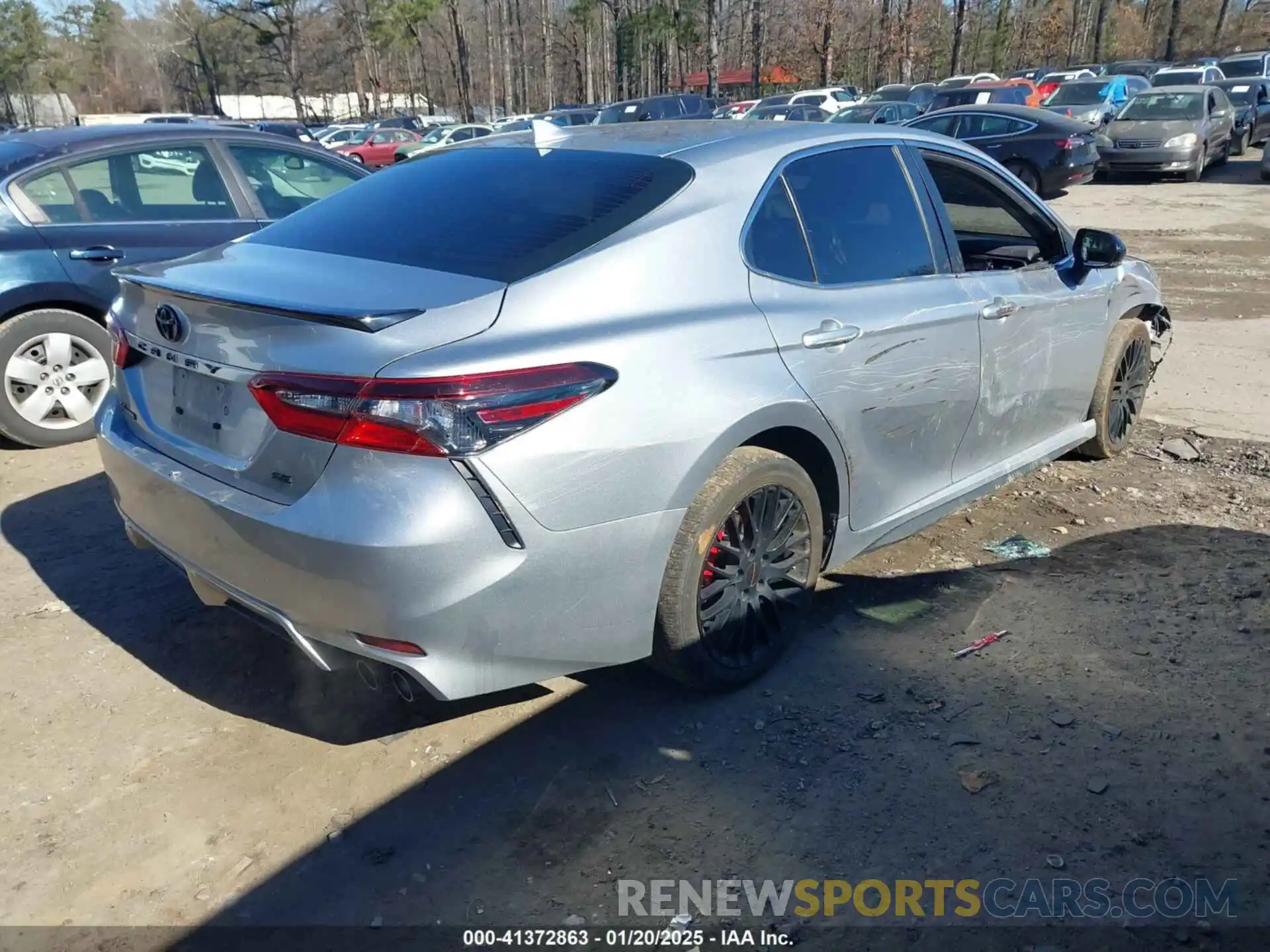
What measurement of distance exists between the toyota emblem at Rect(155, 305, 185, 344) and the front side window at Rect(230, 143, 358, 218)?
11.5 ft

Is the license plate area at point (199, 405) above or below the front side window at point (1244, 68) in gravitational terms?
above

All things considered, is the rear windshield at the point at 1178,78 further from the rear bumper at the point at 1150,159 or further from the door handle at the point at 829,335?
the door handle at the point at 829,335

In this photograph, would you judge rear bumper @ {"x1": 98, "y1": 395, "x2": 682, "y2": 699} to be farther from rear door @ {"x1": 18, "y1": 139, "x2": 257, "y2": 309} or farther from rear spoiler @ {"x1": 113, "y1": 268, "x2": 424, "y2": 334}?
rear door @ {"x1": 18, "y1": 139, "x2": 257, "y2": 309}

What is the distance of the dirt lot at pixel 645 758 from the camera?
2.63 meters

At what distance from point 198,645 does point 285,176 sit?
3.84 meters

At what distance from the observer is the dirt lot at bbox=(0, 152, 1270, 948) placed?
263cm

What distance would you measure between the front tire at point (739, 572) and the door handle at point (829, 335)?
379mm

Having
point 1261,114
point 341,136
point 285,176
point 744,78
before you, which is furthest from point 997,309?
point 744,78

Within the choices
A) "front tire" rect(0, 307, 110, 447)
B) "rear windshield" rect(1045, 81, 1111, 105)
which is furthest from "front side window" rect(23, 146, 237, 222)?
"rear windshield" rect(1045, 81, 1111, 105)

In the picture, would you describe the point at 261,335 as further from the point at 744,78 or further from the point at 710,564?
the point at 744,78

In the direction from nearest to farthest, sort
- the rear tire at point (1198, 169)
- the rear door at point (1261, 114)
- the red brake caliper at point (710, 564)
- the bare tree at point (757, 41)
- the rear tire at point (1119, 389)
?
the red brake caliper at point (710, 564) → the rear tire at point (1119, 389) → the rear tire at point (1198, 169) → the rear door at point (1261, 114) → the bare tree at point (757, 41)

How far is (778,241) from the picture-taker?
11.1ft

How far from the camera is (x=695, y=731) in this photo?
3229 mm

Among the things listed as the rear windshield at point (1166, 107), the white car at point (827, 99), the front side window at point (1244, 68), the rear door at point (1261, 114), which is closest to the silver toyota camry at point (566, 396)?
the rear windshield at point (1166, 107)
